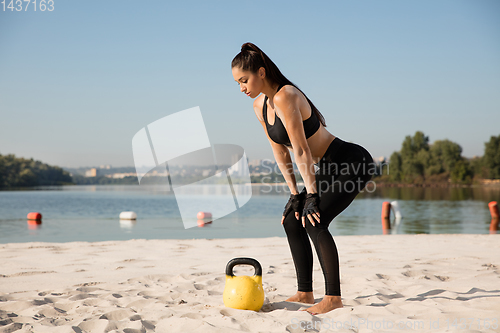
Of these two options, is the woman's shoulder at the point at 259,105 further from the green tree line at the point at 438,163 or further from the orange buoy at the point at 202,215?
the green tree line at the point at 438,163

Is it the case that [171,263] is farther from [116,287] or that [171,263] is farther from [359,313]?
[359,313]

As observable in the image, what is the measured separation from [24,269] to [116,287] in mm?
1603

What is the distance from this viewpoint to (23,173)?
88750 millimetres

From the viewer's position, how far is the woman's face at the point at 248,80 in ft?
9.21

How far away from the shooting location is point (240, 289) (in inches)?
111

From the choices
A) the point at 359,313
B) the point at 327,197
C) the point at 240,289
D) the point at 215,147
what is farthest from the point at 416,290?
the point at 215,147

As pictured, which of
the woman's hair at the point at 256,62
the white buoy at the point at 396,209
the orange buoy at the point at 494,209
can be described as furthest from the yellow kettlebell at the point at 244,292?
the orange buoy at the point at 494,209

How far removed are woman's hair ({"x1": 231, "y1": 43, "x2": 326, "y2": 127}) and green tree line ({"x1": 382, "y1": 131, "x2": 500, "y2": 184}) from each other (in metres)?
79.8

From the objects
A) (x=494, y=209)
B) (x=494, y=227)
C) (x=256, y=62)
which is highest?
(x=256, y=62)

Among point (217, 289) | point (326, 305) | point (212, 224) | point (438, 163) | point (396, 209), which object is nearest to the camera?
point (326, 305)

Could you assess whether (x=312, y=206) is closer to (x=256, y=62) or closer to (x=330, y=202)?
(x=330, y=202)

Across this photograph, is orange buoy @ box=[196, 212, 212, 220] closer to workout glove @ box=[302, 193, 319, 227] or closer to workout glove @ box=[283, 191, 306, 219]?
workout glove @ box=[283, 191, 306, 219]

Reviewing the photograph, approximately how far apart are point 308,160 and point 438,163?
86.4m

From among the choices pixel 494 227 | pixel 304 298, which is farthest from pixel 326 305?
pixel 494 227
